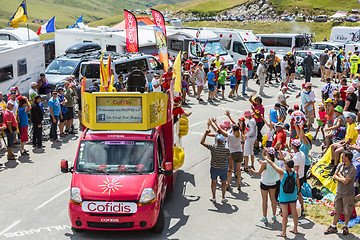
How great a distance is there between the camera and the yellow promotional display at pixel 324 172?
37.6ft

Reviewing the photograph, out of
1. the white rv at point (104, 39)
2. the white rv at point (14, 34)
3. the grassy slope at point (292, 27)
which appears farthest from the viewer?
the grassy slope at point (292, 27)

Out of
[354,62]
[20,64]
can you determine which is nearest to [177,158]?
[20,64]

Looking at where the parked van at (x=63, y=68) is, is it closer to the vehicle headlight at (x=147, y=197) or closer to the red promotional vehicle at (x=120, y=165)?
the red promotional vehicle at (x=120, y=165)

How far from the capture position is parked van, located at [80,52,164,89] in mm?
20875

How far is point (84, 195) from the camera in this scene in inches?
343

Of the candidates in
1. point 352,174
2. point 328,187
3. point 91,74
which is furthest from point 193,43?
point 352,174

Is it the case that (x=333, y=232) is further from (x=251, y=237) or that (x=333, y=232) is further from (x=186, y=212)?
(x=186, y=212)

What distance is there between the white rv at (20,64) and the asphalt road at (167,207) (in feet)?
17.4

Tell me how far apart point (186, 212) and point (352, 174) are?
361 cm

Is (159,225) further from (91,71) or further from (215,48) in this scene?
(215,48)

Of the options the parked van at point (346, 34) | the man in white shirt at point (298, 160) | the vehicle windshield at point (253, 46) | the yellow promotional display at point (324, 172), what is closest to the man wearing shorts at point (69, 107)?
the yellow promotional display at point (324, 172)

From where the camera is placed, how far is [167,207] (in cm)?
1070

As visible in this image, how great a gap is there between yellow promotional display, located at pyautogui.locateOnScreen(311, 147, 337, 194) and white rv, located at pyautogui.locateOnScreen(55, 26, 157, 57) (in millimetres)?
17801

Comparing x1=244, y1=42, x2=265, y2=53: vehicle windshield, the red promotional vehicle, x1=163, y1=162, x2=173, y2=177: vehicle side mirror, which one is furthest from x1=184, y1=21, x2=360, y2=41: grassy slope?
x1=163, y1=162, x2=173, y2=177: vehicle side mirror
